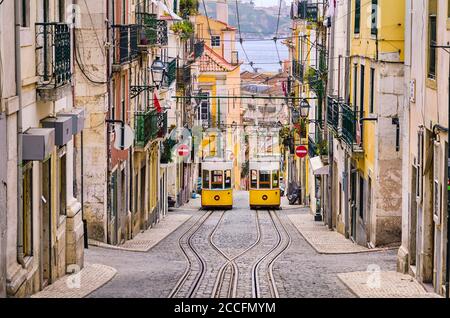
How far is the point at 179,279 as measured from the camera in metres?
18.4

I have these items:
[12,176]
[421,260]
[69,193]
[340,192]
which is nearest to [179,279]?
[69,193]

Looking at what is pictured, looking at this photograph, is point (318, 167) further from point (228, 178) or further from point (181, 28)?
point (181, 28)

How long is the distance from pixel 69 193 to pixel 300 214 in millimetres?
23847

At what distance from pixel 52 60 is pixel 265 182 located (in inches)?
A: 1109

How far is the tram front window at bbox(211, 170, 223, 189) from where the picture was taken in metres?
42.8

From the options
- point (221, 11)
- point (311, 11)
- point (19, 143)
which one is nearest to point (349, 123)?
point (19, 143)

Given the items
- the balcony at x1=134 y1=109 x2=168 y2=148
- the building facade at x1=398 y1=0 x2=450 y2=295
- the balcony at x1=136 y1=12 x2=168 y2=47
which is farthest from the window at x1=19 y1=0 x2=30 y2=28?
the balcony at x1=134 y1=109 x2=168 y2=148

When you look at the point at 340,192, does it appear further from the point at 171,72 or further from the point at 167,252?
the point at 171,72

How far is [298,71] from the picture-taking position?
2013 inches

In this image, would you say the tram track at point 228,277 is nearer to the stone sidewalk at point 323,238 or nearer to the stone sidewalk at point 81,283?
the stone sidewalk at point 81,283

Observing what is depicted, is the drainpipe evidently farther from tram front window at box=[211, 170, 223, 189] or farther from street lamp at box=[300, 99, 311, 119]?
tram front window at box=[211, 170, 223, 189]

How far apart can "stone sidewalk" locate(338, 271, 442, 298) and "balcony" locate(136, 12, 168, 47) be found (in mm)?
13502

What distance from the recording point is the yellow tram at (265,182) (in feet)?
141

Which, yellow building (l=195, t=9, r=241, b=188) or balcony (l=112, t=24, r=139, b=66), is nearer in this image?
balcony (l=112, t=24, r=139, b=66)
